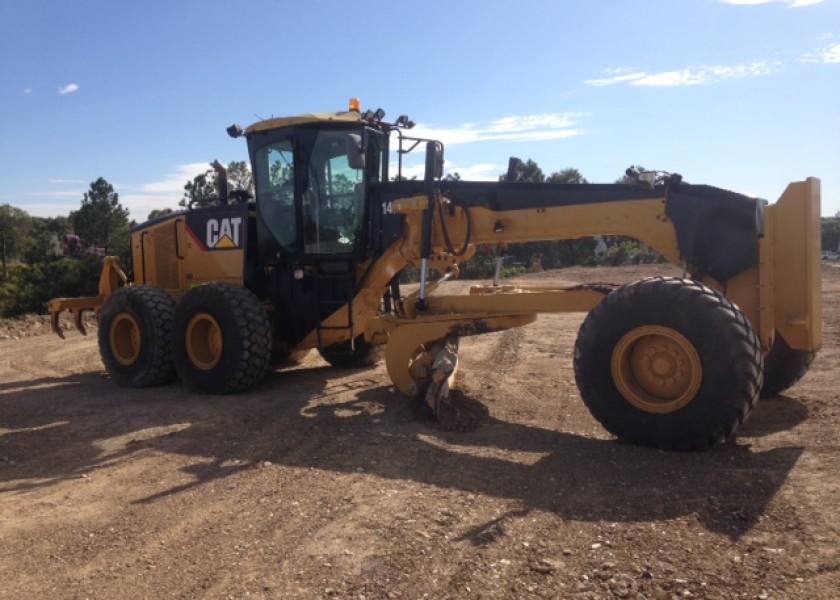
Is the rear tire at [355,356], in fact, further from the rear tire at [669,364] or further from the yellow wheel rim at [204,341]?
the rear tire at [669,364]

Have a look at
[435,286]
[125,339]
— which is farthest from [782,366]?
[125,339]

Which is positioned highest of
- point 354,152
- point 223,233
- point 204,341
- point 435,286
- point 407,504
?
point 354,152

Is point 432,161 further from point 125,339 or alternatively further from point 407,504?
point 125,339

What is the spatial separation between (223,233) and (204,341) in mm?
1442

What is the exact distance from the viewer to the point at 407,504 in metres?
4.18

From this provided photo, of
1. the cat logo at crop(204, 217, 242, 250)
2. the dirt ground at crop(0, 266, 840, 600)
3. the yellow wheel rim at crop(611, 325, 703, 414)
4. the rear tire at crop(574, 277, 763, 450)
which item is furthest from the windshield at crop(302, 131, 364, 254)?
the yellow wheel rim at crop(611, 325, 703, 414)

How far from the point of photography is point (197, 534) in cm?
390

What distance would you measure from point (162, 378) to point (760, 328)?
6294 mm

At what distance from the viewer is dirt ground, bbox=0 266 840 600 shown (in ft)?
10.7

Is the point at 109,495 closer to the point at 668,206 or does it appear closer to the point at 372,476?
the point at 372,476

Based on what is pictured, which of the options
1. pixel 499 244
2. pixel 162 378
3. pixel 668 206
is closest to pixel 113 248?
pixel 162 378

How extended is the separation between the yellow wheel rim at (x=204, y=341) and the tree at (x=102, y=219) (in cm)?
2179

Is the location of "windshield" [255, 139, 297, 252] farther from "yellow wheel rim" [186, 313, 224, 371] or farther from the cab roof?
"yellow wheel rim" [186, 313, 224, 371]

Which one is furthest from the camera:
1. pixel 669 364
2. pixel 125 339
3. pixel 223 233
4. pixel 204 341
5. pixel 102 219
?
pixel 102 219
